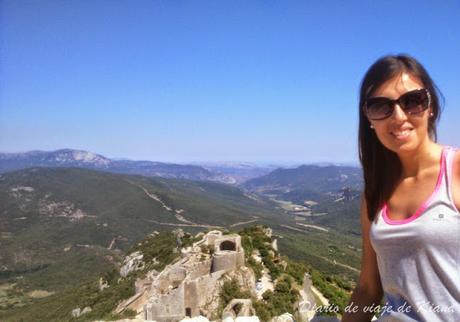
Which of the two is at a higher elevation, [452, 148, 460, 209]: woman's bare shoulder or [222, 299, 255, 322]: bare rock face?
[452, 148, 460, 209]: woman's bare shoulder

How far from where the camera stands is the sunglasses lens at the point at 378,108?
3.04m

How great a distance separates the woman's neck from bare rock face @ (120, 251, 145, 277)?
4262cm

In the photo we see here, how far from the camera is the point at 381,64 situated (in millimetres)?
3090

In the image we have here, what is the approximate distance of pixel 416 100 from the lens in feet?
9.86

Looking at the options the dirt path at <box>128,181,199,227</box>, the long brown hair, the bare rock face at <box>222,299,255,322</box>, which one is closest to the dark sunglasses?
the long brown hair

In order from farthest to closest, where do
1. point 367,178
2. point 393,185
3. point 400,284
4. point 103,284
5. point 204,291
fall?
point 103,284 < point 204,291 < point 367,178 < point 393,185 < point 400,284

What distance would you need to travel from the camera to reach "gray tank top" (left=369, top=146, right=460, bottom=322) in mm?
2672

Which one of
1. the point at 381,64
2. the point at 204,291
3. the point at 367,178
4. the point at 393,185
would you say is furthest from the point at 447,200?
the point at 204,291

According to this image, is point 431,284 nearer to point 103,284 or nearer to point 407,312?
point 407,312

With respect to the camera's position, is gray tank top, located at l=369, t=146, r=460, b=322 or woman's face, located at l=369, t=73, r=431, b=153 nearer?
gray tank top, located at l=369, t=146, r=460, b=322

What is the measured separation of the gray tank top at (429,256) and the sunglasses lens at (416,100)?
0.35 meters

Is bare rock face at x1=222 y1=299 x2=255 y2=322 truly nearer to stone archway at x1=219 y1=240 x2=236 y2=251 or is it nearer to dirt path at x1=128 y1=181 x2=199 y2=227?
stone archway at x1=219 y1=240 x2=236 y2=251

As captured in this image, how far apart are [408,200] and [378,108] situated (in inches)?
28.6

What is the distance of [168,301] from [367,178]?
1626cm
